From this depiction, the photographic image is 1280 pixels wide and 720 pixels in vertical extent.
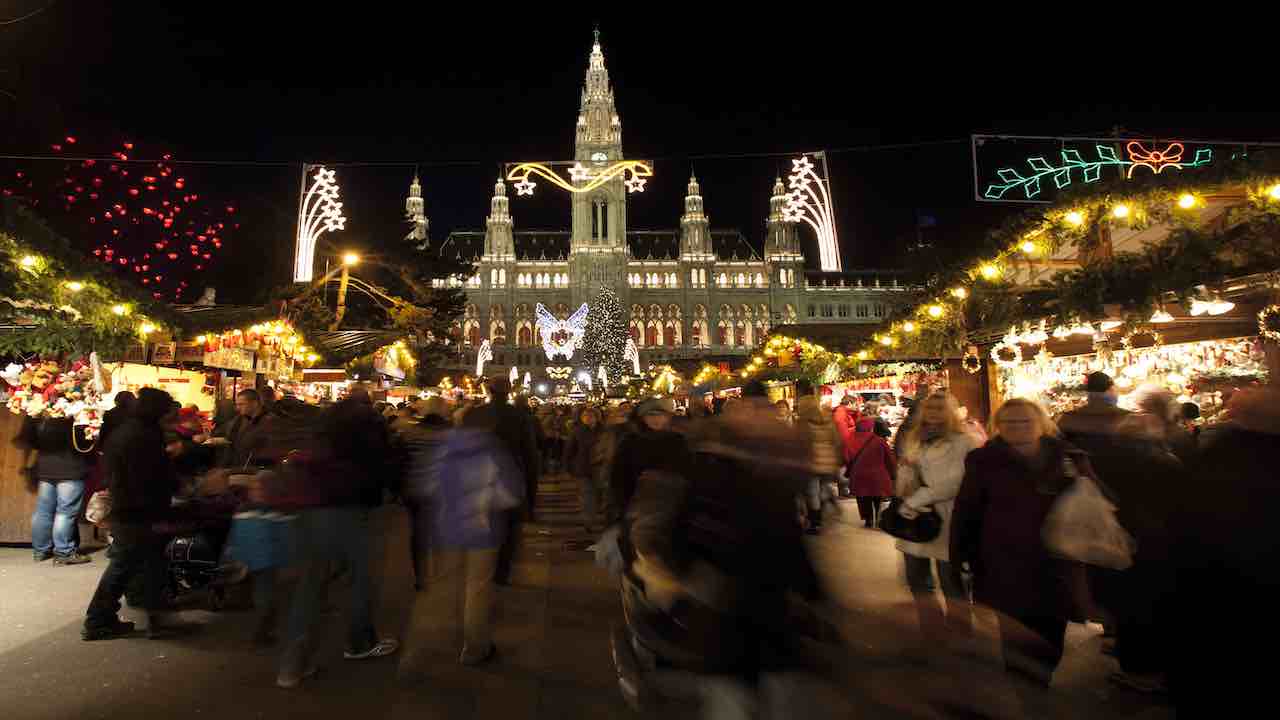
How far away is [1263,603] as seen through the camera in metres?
2.10

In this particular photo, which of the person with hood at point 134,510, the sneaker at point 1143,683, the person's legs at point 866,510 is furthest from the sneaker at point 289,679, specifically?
the person's legs at point 866,510

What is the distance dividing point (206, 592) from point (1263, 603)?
19.9 ft

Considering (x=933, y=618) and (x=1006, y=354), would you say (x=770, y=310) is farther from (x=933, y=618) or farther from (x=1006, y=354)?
(x=933, y=618)

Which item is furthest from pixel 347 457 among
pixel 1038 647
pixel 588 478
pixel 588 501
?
pixel 588 478

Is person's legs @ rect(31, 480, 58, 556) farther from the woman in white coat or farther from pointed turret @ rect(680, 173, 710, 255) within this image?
pointed turret @ rect(680, 173, 710, 255)

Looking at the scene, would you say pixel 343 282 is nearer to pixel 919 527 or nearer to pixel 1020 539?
pixel 919 527

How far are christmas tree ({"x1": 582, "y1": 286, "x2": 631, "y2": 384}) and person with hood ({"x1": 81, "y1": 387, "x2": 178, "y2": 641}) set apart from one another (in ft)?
177

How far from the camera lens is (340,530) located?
3.75 m

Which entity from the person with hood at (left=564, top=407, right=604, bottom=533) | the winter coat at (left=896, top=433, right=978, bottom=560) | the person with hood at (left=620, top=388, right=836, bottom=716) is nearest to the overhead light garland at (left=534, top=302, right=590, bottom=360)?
the person with hood at (left=564, top=407, right=604, bottom=533)

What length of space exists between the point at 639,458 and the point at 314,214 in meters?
7.61

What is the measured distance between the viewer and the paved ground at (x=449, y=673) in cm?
318

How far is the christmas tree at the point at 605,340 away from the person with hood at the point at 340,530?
54.2 meters

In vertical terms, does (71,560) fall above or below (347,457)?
below

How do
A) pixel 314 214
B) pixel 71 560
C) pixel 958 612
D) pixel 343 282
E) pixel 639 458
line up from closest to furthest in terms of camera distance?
A: pixel 639 458 < pixel 958 612 < pixel 71 560 < pixel 314 214 < pixel 343 282
